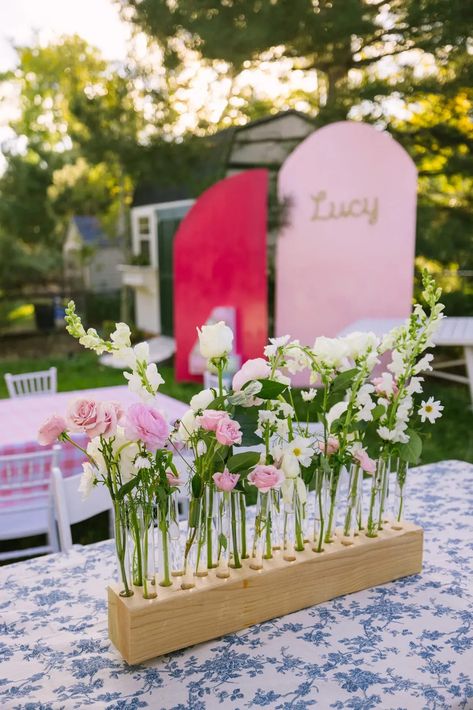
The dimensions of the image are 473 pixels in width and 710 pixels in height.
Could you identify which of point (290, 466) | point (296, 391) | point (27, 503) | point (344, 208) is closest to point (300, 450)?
point (290, 466)

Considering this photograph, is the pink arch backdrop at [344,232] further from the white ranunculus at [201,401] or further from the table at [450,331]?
the white ranunculus at [201,401]

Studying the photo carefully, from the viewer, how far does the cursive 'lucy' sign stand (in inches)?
274

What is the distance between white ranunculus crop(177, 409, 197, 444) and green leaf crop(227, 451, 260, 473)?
0.33 feet

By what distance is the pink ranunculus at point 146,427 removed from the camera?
4.19ft

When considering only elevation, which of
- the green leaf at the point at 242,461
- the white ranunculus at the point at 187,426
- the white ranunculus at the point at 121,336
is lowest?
the green leaf at the point at 242,461

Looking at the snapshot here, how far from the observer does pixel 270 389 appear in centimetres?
142

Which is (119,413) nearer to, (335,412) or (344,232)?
(335,412)

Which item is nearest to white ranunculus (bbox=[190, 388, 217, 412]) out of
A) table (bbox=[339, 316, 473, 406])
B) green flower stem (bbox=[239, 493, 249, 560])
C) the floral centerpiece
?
the floral centerpiece

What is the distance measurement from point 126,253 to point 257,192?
193 inches

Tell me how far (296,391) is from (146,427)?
6.16 metres

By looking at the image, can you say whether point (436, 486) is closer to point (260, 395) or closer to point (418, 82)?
point (260, 395)

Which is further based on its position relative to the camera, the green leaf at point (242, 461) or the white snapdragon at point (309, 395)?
the white snapdragon at point (309, 395)

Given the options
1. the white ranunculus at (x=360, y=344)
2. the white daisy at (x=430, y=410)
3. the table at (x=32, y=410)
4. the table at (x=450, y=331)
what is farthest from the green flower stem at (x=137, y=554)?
the table at (x=450, y=331)

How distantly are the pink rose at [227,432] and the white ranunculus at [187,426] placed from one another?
9 cm
